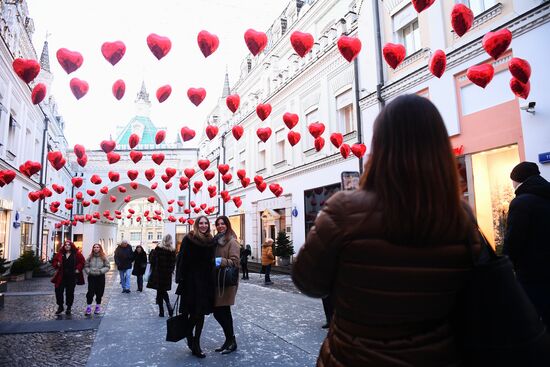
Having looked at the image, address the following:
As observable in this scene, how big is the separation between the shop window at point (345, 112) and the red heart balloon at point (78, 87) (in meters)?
9.95

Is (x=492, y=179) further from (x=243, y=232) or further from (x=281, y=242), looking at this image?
(x=243, y=232)

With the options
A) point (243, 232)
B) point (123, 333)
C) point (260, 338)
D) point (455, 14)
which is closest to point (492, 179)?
point (455, 14)

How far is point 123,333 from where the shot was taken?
6.95 metres

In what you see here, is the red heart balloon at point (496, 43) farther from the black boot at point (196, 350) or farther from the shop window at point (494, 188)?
the black boot at point (196, 350)

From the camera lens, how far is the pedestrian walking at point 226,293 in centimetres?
554

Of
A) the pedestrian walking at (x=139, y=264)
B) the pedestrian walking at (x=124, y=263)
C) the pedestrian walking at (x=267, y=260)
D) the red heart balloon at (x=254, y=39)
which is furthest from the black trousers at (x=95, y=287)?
the pedestrian walking at (x=267, y=260)

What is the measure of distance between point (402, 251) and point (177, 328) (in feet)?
15.0

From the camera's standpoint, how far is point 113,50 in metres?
8.94

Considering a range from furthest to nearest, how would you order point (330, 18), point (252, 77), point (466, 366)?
point (252, 77), point (330, 18), point (466, 366)

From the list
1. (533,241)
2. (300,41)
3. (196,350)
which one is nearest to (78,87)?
(300,41)

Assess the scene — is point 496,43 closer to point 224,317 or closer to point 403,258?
point 224,317

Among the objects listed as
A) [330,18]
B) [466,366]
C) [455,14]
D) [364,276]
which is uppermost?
[330,18]

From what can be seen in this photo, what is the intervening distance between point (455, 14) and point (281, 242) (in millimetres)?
13211

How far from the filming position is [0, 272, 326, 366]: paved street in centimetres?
531
